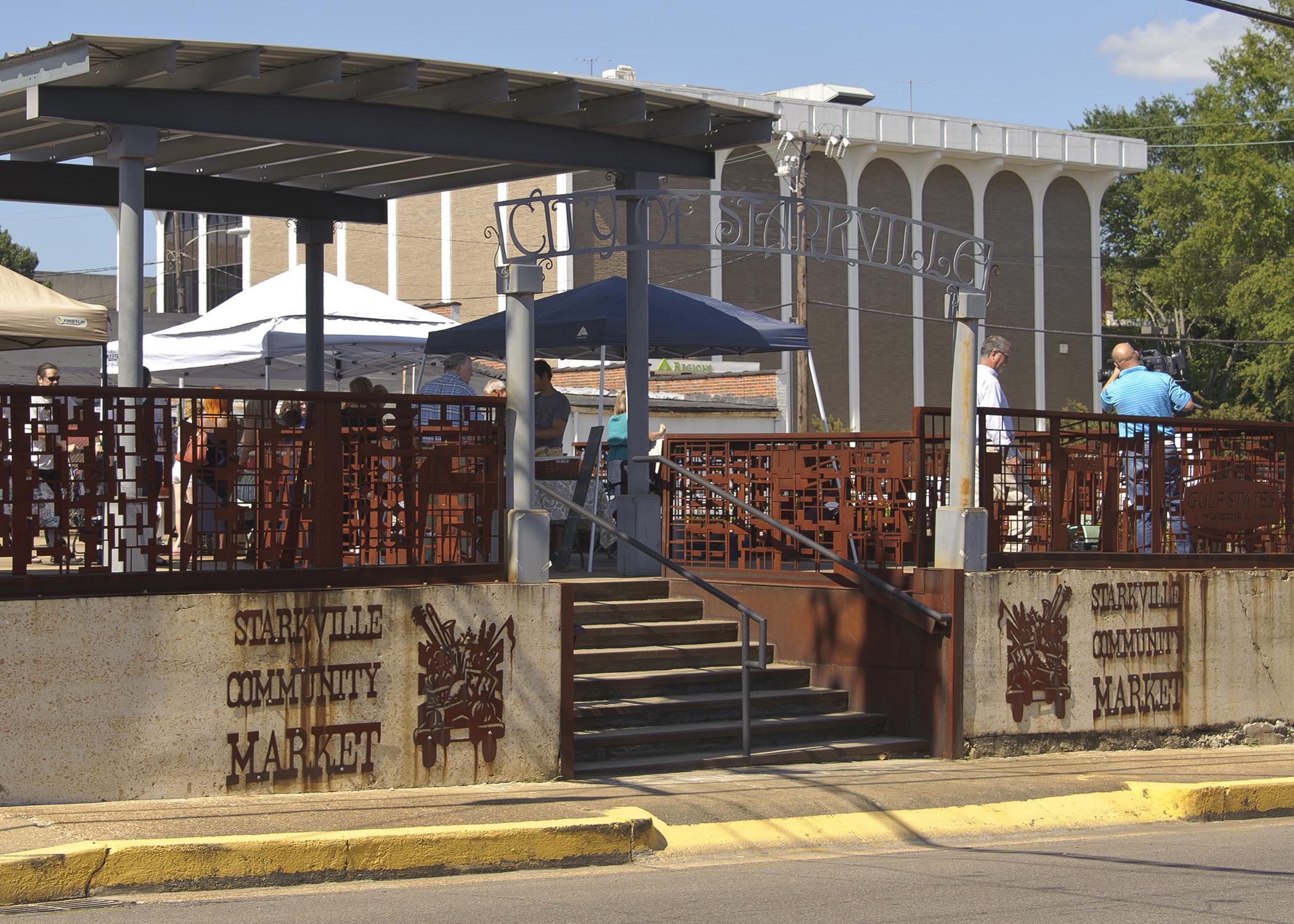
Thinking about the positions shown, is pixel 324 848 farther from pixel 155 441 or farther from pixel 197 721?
pixel 155 441

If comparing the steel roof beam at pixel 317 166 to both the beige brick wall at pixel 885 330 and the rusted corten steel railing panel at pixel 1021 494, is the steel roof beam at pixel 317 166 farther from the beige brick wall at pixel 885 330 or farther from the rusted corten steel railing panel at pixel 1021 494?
the beige brick wall at pixel 885 330

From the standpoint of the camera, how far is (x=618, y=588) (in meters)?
11.5

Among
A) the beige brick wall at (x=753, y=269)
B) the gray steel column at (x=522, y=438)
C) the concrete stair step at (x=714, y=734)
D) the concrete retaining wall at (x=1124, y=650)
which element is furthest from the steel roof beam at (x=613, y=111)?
the beige brick wall at (x=753, y=269)

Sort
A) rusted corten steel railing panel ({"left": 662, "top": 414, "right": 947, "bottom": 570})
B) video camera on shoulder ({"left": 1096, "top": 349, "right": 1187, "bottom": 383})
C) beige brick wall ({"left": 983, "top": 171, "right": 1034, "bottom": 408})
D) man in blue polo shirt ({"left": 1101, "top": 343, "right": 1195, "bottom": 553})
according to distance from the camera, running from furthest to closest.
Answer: beige brick wall ({"left": 983, "top": 171, "right": 1034, "bottom": 408}) < video camera on shoulder ({"left": 1096, "top": 349, "right": 1187, "bottom": 383}) < man in blue polo shirt ({"left": 1101, "top": 343, "right": 1195, "bottom": 553}) < rusted corten steel railing panel ({"left": 662, "top": 414, "right": 947, "bottom": 570})

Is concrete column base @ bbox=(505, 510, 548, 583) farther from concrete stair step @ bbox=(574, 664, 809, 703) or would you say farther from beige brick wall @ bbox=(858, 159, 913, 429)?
beige brick wall @ bbox=(858, 159, 913, 429)

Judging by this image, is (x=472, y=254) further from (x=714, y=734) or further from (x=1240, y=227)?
(x=714, y=734)

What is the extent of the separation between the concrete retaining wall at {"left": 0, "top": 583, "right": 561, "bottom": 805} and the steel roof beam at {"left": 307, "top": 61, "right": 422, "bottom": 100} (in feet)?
11.0

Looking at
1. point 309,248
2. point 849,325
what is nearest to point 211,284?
point 849,325

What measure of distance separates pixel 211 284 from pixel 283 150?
41240 millimetres

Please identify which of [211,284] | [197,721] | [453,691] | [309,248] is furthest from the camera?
Answer: [211,284]

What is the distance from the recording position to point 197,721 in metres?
8.37

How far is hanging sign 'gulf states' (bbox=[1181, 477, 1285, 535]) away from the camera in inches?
480

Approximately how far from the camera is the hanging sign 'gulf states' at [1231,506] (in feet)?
40.0

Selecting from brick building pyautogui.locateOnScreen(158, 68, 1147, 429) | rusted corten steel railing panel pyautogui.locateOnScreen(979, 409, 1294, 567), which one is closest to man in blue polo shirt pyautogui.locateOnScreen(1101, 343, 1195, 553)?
rusted corten steel railing panel pyautogui.locateOnScreen(979, 409, 1294, 567)
